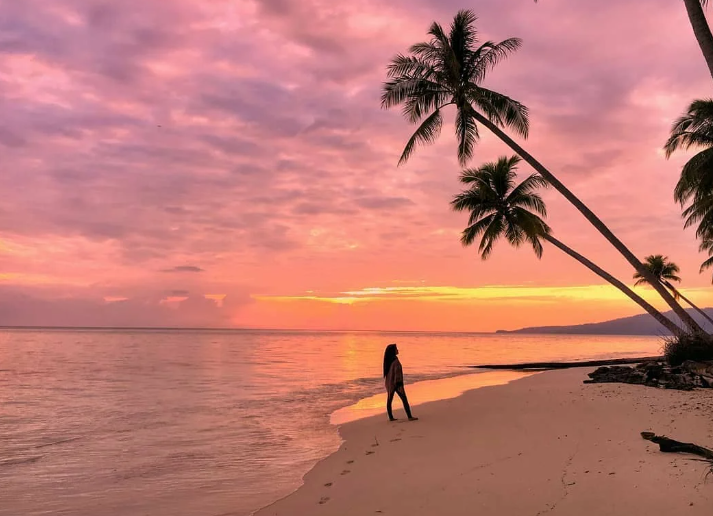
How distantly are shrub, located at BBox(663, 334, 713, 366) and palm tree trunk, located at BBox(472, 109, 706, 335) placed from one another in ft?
1.88

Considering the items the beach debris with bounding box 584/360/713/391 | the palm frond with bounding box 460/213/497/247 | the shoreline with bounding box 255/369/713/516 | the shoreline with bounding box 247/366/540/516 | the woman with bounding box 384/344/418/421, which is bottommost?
the shoreline with bounding box 247/366/540/516

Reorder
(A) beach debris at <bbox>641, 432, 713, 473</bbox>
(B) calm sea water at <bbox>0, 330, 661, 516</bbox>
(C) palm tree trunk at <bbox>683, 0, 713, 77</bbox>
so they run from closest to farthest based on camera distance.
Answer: (A) beach debris at <bbox>641, 432, 713, 473</bbox>, (B) calm sea water at <bbox>0, 330, 661, 516</bbox>, (C) palm tree trunk at <bbox>683, 0, 713, 77</bbox>

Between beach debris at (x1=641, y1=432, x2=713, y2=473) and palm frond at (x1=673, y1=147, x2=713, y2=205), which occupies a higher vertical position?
palm frond at (x1=673, y1=147, x2=713, y2=205)

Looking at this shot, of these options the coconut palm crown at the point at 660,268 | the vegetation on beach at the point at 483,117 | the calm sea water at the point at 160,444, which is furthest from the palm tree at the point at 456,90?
the coconut palm crown at the point at 660,268

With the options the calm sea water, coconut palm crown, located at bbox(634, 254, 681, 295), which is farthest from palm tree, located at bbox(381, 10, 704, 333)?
coconut palm crown, located at bbox(634, 254, 681, 295)

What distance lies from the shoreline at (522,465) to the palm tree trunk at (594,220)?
6.15 m

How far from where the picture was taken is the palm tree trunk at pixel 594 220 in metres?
18.4

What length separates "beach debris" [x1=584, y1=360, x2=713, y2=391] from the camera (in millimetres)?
15445

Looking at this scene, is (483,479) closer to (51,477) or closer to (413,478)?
(413,478)

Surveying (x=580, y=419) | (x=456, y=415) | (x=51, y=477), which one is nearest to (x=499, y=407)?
(x=456, y=415)

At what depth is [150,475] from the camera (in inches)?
367

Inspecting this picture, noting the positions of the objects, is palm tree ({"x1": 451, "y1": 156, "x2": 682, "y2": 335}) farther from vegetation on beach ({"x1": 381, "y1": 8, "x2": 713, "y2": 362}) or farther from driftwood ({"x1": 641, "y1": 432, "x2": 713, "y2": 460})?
driftwood ({"x1": 641, "y1": 432, "x2": 713, "y2": 460})

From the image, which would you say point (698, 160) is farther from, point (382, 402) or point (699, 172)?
point (382, 402)

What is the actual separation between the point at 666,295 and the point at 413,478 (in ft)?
54.8
